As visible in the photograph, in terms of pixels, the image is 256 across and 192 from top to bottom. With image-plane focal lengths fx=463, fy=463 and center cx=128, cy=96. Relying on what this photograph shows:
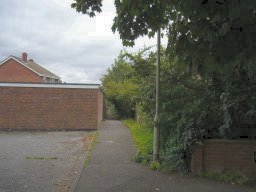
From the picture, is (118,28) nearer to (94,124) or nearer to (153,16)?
(153,16)

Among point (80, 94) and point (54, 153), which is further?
point (80, 94)

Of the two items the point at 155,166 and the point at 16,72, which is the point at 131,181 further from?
the point at 16,72

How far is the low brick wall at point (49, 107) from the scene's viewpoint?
25469 mm

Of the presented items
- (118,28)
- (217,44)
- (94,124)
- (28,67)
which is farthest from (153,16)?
(28,67)

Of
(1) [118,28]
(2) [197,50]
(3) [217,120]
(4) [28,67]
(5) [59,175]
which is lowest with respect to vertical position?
(5) [59,175]

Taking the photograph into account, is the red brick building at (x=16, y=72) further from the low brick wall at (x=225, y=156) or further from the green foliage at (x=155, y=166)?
the low brick wall at (x=225, y=156)

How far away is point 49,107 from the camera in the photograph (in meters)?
25.6

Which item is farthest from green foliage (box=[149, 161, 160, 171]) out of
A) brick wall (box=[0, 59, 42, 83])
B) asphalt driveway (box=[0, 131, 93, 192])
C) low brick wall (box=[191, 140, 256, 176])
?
brick wall (box=[0, 59, 42, 83])

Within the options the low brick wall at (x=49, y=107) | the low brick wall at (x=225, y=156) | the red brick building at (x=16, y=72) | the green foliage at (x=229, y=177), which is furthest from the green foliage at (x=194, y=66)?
the red brick building at (x=16, y=72)

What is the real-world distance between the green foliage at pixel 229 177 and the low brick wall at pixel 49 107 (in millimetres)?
15455

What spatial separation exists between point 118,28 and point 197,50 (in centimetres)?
177

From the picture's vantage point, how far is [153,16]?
26.6 feet

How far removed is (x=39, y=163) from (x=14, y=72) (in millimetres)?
37793

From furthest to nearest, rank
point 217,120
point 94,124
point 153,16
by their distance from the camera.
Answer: point 94,124, point 217,120, point 153,16
